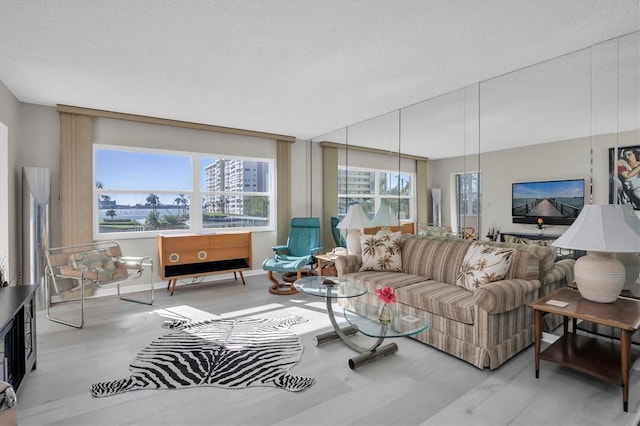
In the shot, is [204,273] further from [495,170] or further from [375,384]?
[495,170]

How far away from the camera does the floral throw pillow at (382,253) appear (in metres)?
3.62

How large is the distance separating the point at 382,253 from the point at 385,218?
89 centimetres

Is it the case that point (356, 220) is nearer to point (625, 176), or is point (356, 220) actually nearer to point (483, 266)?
point (483, 266)

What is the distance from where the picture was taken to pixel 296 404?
1.96m

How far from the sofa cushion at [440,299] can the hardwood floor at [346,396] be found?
1.13 feet

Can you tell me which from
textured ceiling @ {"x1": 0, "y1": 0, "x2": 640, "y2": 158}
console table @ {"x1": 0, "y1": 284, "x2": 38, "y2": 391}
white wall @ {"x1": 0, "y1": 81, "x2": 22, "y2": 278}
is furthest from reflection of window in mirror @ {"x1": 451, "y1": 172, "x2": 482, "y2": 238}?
white wall @ {"x1": 0, "y1": 81, "x2": 22, "y2": 278}

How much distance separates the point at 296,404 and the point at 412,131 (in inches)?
132

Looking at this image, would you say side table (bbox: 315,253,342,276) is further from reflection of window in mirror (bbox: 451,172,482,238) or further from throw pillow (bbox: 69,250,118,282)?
throw pillow (bbox: 69,250,118,282)

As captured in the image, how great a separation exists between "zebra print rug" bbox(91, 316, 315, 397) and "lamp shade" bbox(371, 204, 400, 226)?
72.0 inches

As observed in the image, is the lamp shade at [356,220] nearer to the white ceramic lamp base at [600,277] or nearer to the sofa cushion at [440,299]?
the sofa cushion at [440,299]

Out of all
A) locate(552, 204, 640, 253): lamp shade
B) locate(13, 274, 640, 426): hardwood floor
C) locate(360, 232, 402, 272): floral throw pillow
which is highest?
locate(552, 204, 640, 253): lamp shade

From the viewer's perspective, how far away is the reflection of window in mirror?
3.42 meters

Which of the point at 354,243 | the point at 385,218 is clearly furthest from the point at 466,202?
the point at 354,243

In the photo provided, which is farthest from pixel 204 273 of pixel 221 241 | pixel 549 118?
pixel 549 118
